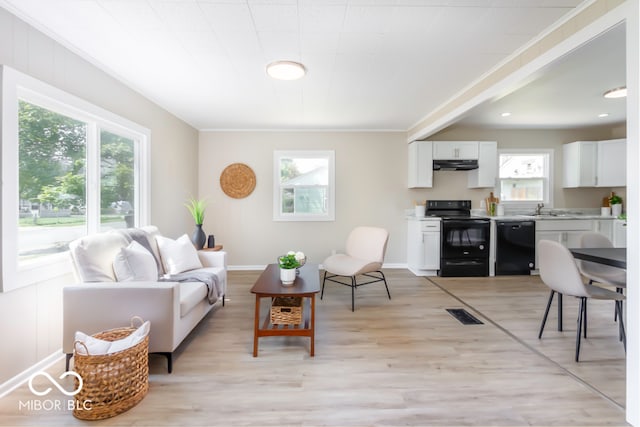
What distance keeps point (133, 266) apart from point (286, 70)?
2.06m

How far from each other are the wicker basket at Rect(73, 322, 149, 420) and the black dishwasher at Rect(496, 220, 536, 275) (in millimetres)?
4798

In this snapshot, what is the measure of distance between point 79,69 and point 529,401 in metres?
4.06

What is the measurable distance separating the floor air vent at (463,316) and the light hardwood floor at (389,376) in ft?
0.29

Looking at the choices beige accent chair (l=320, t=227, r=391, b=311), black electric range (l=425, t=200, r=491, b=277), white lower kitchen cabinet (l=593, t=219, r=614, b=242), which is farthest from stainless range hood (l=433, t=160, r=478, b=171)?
white lower kitchen cabinet (l=593, t=219, r=614, b=242)

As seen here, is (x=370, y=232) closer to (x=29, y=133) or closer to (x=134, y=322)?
(x=134, y=322)

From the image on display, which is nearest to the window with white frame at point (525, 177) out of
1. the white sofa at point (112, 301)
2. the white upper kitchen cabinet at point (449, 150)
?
the white upper kitchen cabinet at point (449, 150)

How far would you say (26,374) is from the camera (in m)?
1.89

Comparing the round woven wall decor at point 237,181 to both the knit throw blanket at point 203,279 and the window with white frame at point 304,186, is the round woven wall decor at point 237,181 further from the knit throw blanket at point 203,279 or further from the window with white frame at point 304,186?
the knit throw blanket at point 203,279

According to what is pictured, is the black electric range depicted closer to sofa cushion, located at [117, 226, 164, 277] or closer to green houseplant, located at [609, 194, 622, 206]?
green houseplant, located at [609, 194, 622, 206]

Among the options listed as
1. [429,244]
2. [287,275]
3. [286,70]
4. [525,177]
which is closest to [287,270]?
[287,275]

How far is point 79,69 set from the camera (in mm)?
2355

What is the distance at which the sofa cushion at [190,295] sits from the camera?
215 cm

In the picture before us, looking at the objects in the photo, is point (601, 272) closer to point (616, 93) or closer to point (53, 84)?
point (616, 93)

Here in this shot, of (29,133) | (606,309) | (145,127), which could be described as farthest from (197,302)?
(606,309)
